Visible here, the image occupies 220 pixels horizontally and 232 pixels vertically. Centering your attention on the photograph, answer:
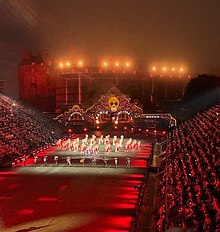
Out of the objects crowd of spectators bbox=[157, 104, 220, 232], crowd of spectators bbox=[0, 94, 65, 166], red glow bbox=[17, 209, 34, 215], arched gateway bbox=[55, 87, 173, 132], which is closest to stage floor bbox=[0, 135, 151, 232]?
red glow bbox=[17, 209, 34, 215]

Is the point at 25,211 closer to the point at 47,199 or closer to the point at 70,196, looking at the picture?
the point at 47,199

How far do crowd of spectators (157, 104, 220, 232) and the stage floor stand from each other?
5.75 ft

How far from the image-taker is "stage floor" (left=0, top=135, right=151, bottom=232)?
15180 mm

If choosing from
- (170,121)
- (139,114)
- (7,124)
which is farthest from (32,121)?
(170,121)

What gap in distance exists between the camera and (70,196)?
19.0 m

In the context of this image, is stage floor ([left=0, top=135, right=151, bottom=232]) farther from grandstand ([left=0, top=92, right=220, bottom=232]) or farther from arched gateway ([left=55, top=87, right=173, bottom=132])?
arched gateway ([left=55, top=87, right=173, bottom=132])

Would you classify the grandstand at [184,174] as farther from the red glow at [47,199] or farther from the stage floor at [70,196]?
the red glow at [47,199]

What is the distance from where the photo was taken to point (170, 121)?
162ft

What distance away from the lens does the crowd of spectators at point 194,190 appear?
12052 millimetres

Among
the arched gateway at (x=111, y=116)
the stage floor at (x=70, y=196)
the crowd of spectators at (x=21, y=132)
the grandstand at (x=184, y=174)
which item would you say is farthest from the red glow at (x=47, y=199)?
the arched gateway at (x=111, y=116)

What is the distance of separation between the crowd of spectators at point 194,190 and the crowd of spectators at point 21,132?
12.2m

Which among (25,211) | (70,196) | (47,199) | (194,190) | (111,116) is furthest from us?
(111,116)

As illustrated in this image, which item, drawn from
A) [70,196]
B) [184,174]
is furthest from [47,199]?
[184,174]

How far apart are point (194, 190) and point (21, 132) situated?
908 inches
